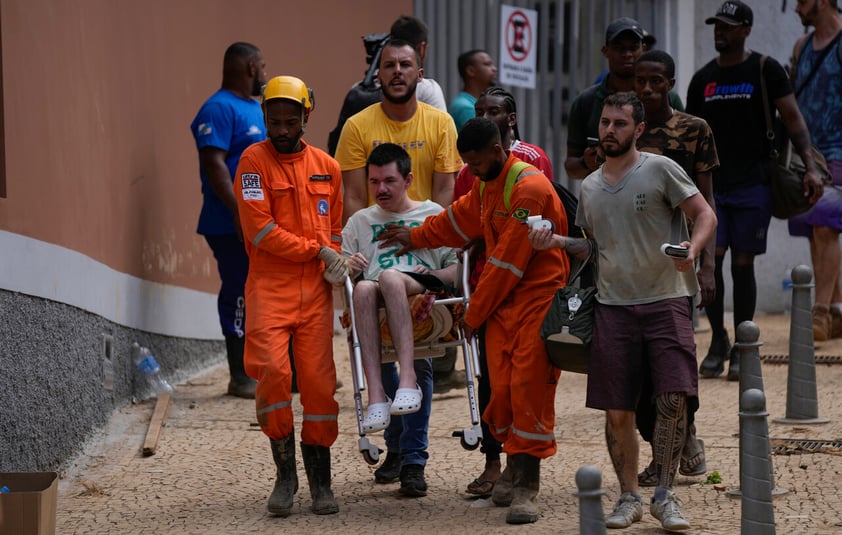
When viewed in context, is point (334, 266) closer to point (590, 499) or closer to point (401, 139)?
point (401, 139)

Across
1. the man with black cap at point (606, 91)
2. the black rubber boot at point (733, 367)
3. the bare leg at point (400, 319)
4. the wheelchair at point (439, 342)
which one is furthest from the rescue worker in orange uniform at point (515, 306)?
the black rubber boot at point (733, 367)

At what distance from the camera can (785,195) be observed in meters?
9.09

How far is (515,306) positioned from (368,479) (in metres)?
1.49

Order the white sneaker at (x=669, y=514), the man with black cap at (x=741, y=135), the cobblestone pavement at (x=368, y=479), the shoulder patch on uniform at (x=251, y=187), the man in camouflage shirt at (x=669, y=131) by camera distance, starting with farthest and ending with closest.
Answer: the man with black cap at (x=741, y=135) → the man in camouflage shirt at (x=669, y=131) → the shoulder patch on uniform at (x=251, y=187) → the cobblestone pavement at (x=368, y=479) → the white sneaker at (x=669, y=514)

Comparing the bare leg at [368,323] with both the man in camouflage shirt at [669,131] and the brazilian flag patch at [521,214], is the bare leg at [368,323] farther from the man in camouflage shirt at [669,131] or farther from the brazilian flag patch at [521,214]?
the man in camouflage shirt at [669,131]

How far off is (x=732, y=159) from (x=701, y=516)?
12.2 ft

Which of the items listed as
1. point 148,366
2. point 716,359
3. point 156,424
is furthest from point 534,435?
point 148,366

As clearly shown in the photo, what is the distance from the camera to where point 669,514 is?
5523 mm

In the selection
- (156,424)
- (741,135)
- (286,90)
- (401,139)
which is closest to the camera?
(286,90)

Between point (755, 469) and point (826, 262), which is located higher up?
point (826, 262)


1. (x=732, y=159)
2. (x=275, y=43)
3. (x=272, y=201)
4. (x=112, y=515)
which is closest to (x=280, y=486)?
(x=112, y=515)

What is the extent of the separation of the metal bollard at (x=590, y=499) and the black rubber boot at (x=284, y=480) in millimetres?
2263

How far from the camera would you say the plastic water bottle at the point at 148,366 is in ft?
29.7

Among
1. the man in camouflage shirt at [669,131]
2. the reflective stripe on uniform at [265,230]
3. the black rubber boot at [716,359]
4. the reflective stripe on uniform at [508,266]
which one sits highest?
the man in camouflage shirt at [669,131]
